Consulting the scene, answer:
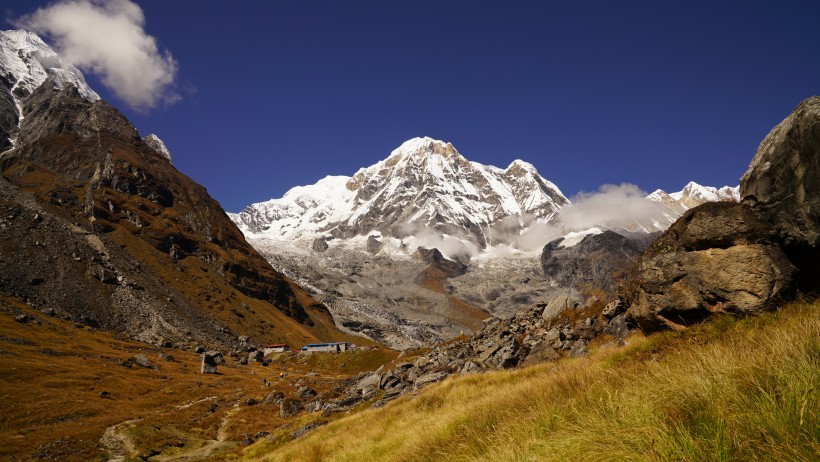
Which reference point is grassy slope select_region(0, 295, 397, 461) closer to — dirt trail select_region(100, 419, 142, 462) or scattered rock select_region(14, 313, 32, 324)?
dirt trail select_region(100, 419, 142, 462)

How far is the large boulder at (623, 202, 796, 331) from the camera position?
463 inches

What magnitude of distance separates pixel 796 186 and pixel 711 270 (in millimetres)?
3139

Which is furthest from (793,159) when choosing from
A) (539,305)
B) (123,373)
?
(123,373)

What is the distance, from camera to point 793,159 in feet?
39.8

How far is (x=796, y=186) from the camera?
12.0m

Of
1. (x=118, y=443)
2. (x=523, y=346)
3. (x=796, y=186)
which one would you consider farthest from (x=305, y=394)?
(x=796, y=186)

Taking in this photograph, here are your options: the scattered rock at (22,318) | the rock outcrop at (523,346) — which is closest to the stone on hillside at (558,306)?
the rock outcrop at (523,346)

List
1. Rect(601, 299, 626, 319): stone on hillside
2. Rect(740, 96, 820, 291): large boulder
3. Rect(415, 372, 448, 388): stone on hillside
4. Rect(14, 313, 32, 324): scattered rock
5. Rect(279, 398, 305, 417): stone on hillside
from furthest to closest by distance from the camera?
Rect(14, 313, 32, 324): scattered rock → Rect(279, 398, 305, 417): stone on hillside → Rect(415, 372, 448, 388): stone on hillside → Rect(601, 299, 626, 319): stone on hillside → Rect(740, 96, 820, 291): large boulder

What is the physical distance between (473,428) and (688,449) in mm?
5593

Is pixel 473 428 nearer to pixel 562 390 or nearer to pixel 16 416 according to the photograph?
pixel 562 390

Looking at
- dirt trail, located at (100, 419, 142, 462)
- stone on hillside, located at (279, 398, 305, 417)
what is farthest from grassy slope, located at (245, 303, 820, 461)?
stone on hillside, located at (279, 398, 305, 417)

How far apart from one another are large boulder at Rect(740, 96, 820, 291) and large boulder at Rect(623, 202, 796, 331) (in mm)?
426

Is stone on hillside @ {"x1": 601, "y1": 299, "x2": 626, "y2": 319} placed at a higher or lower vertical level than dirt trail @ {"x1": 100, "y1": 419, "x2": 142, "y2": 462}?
higher

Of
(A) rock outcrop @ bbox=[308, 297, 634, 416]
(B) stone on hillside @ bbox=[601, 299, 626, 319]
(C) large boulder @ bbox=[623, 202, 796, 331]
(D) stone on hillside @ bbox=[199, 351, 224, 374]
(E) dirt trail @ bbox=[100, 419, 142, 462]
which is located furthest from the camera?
(D) stone on hillside @ bbox=[199, 351, 224, 374]
